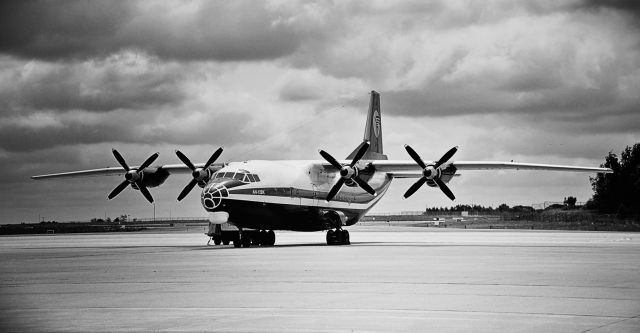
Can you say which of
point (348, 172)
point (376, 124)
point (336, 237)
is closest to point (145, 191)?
point (336, 237)

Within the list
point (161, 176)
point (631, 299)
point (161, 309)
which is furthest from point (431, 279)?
point (161, 176)

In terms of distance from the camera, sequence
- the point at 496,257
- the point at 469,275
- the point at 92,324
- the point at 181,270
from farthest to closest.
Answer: the point at 496,257 → the point at 181,270 → the point at 469,275 → the point at 92,324

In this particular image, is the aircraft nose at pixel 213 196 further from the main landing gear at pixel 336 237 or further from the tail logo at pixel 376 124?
the tail logo at pixel 376 124

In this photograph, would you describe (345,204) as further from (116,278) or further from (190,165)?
(116,278)

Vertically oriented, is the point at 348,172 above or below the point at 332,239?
above

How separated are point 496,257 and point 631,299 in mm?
13467

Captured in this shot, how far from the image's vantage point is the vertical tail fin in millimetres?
54688

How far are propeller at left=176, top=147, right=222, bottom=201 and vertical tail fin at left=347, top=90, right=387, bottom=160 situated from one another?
12340 millimetres

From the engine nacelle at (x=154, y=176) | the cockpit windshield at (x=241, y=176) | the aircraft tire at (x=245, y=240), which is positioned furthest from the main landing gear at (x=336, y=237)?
the engine nacelle at (x=154, y=176)

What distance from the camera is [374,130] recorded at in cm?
5547

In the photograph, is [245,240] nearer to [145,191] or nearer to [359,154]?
[359,154]

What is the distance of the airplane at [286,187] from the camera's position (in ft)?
133

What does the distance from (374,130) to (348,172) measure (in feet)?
40.2

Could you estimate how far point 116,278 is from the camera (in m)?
20.9
